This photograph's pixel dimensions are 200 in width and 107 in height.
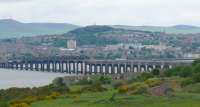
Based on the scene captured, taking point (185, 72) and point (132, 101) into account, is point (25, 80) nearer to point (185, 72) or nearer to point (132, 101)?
point (185, 72)

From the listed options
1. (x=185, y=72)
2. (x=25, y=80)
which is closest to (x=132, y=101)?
(x=185, y=72)

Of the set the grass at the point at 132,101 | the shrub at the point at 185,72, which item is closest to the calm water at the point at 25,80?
the shrub at the point at 185,72

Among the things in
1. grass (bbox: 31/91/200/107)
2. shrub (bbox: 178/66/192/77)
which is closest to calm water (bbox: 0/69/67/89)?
shrub (bbox: 178/66/192/77)

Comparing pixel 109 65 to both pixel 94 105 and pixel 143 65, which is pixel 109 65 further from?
pixel 94 105

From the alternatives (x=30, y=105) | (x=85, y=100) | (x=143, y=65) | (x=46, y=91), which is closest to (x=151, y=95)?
(x=85, y=100)

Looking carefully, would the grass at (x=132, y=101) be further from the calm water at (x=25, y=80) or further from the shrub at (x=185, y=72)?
the calm water at (x=25, y=80)

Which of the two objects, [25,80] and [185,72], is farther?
[25,80]

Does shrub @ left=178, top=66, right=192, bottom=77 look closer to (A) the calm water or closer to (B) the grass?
(B) the grass

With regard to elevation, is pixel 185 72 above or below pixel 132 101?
below
